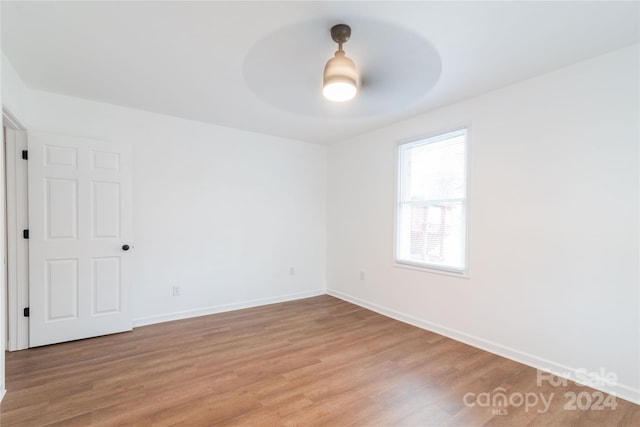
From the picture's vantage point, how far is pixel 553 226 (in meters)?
2.40

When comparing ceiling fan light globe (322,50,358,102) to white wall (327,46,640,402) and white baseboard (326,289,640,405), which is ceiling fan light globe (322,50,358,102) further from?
white baseboard (326,289,640,405)

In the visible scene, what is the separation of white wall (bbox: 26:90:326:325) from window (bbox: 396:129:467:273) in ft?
5.27

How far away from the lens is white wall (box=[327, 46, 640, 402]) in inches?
82.2

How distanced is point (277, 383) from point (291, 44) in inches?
97.1

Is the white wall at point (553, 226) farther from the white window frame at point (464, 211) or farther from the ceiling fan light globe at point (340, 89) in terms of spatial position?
the ceiling fan light globe at point (340, 89)

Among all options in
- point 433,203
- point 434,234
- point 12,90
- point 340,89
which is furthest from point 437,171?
point 12,90

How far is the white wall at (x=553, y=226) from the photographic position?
2088mm

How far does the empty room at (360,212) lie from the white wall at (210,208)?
0.03 meters

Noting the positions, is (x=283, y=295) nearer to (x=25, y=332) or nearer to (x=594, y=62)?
(x=25, y=332)

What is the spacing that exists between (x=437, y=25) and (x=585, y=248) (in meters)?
2.01

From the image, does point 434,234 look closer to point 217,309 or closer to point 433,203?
point 433,203

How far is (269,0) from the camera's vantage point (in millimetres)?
1669

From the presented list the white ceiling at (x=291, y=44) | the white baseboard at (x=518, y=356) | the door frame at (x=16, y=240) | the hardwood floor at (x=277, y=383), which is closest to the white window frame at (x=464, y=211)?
the white ceiling at (x=291, y=44)

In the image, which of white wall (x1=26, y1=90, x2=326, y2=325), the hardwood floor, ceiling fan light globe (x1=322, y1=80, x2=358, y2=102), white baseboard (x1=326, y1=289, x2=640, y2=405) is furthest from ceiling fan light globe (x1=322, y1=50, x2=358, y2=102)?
white baseboard (x1=326, y1=289, x2=640, y2=405)
